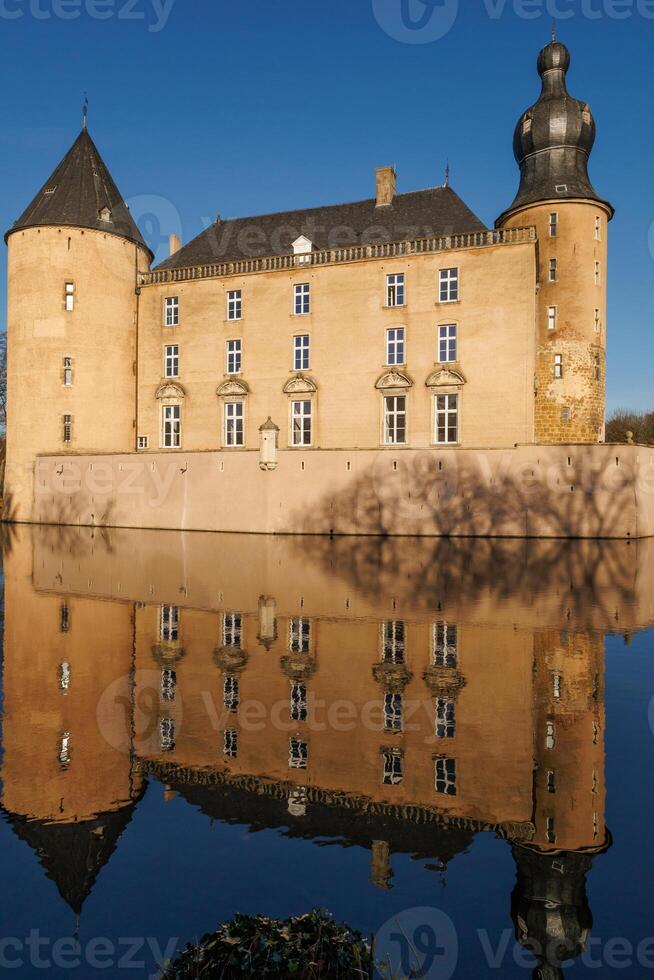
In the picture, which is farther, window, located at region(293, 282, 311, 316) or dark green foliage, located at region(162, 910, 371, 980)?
window, located at region(293, 282, 311, 316)

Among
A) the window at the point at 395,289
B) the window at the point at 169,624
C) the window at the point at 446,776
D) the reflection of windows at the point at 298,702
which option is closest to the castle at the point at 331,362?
the window at the point at 395,289

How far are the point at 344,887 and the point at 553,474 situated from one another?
27.1 metres

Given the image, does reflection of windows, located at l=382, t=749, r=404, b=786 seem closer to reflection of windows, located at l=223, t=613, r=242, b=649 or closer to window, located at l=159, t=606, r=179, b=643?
reflection of windows, located at l=223, t=613, r=242, b=649

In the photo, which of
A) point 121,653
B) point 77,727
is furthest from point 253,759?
point 121,653

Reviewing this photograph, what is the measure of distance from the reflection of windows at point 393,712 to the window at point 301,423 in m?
28.3

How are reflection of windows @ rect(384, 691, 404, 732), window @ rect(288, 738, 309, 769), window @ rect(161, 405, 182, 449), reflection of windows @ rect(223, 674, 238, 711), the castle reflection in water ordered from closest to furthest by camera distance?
the castle reflection in water, window @ rect(288, 738, 309, 769), reflection of windows @ rect(384, 691, 404, 732), reflection of windows @ rect(223, 674, 238, 711), window @ rect(161, 405, 182, 449)

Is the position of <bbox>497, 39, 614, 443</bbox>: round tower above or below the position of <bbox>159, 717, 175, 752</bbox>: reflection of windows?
above

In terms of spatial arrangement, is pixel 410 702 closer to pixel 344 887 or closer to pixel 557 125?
pixel 344 887

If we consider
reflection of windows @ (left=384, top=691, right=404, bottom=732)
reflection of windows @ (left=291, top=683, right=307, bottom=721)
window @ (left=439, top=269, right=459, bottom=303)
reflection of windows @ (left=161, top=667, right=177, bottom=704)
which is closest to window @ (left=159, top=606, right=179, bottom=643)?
reflection of windows @ (left=161, top=667, right=177, bottom=704)

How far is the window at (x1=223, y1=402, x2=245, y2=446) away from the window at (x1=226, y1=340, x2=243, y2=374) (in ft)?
5.81

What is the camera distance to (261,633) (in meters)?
11.5

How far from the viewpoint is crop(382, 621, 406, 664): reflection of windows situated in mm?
10008

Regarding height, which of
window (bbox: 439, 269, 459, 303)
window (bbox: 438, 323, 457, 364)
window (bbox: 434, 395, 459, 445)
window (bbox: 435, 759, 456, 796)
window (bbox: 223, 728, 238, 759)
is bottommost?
window (bbox: 435, 759, 456, 796)

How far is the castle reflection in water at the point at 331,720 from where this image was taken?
5.29 m
